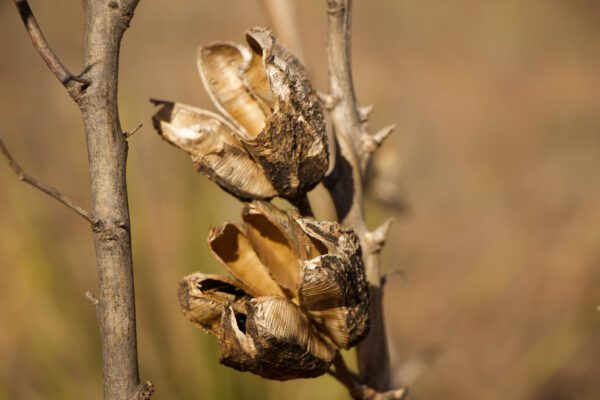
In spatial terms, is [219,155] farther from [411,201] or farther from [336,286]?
[411,201]

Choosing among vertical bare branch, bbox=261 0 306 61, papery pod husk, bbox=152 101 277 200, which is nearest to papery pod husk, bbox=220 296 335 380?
papery pod husk, bbox=152 101 277 200

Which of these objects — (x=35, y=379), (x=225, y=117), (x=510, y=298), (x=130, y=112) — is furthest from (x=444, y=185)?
(x=225, y=117)

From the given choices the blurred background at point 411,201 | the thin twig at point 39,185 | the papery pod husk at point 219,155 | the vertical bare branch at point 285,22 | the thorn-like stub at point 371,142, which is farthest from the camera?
the blurred background at point 411,201

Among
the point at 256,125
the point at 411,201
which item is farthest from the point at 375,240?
the point at 411,201

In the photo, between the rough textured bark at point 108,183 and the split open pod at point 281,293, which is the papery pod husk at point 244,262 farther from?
the rough textured bark at point 108,183

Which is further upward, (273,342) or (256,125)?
(256,125)

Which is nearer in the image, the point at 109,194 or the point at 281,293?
the point at 109,194

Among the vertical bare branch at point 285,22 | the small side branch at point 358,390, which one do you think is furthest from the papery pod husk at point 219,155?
the vertical bare branch at point 285,22
